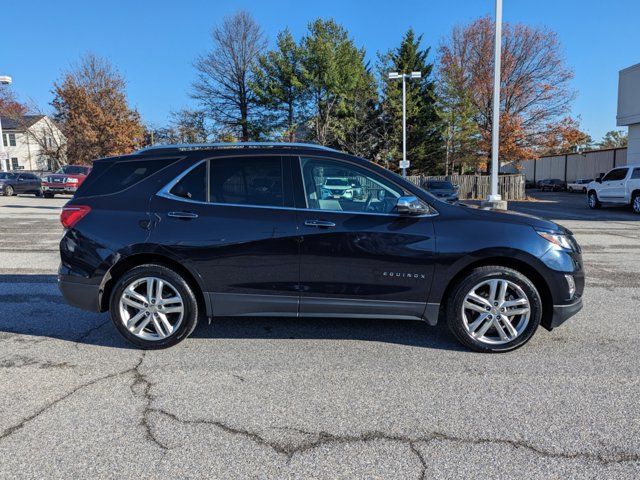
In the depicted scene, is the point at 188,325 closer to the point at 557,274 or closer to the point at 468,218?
the point at 468,218

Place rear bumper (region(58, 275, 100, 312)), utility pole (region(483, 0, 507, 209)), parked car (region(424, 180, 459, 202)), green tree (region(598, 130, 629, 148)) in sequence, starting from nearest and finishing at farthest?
rear bumper (region(58, 275, 100, 312)), utility pole (region(483, 0, 507, 209)), parked car (region(424, 180, 459, 202)), green tree (region(598, 130, 629, 148))

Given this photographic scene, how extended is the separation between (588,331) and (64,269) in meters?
5.14

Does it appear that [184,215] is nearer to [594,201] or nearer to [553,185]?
[594,201]

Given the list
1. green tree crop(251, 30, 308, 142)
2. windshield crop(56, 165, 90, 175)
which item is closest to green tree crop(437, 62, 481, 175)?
green tree crop(251, 30, 308, 142)

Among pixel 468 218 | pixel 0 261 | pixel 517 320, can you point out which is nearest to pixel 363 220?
pixel 468 218

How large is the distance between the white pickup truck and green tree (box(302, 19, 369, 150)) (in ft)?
68.6

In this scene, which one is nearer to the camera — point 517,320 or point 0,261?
point 517,320

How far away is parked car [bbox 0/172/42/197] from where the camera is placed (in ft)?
95.1

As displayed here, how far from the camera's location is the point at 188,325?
4.15m

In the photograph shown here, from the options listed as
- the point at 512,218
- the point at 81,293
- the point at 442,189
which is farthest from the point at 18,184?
the point at 512,218

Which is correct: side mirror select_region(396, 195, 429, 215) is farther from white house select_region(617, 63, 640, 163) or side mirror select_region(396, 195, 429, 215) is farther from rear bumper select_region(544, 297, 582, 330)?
white house select_region(617, 63, 640, 163)

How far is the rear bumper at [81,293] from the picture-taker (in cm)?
416

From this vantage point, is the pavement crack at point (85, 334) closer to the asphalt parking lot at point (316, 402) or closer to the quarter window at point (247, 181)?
the asphalt parking lot at point (316, 402)

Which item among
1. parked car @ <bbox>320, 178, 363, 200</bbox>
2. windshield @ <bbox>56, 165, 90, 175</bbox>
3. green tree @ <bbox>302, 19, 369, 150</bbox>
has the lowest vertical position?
parked car @ <bbox>320, 178, 363, 200</bbox>
